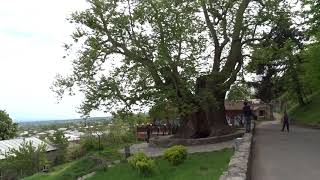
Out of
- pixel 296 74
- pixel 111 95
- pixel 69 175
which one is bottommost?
pixel 69 175

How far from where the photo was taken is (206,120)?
2742 centimetres

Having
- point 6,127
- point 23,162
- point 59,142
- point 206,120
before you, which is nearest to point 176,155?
point 206,120

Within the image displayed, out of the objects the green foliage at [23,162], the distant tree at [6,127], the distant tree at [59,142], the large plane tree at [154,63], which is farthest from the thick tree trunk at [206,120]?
the distant tree at [6,127]

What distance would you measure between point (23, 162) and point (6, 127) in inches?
1069

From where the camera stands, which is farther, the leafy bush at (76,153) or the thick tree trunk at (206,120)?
the leafy bush at (76,153)

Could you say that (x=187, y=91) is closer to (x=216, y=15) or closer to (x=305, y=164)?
(x=216, y=15)

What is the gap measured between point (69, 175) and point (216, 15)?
12.8 meters

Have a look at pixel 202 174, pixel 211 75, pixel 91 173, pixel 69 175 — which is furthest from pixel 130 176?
pixel 211 75

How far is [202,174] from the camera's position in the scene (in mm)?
13484

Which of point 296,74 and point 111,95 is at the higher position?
point 296,74

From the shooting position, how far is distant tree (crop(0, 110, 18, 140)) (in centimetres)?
6265

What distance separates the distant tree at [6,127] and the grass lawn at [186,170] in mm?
46687

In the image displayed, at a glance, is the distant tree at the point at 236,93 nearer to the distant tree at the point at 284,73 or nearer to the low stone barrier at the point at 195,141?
the low stone barrier at the point at 195,141

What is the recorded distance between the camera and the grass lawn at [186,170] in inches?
535
